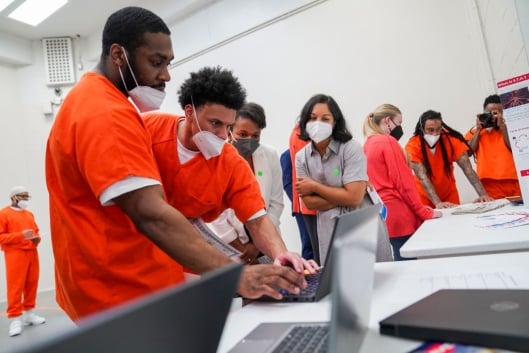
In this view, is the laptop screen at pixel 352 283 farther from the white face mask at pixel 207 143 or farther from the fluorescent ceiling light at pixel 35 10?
the fluorescent ceiling light at pixel 35 10

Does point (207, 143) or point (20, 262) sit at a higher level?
point (207, 143)

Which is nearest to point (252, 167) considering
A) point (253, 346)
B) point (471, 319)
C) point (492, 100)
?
point (253, 346)

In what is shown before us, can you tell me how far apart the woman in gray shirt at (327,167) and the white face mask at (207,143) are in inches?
27.8

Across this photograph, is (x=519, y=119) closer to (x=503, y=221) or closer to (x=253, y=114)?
(x=503, y=221)

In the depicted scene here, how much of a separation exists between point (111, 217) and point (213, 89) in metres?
0.62

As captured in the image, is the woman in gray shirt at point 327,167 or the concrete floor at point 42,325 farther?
the concrete floor at point 42,325

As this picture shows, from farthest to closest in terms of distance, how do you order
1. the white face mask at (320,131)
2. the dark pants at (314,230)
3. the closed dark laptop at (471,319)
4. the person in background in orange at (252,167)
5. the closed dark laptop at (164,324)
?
the dark pants at (314,230)
the white face mask at (320,131)
the person in background in orange at (252,167)
the closed dark laptop at (471,319)
the closed dark laptop at (164,324)

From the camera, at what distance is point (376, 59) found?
3.87 metres

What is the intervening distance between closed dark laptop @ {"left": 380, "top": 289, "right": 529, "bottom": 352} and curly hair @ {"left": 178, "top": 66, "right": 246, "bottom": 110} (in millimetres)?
927

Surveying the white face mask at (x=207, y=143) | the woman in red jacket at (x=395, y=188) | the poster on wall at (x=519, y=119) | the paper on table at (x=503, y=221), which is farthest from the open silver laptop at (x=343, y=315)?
the woman in red jacket at (x=395, y=188)

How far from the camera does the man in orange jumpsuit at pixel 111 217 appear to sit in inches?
34.5

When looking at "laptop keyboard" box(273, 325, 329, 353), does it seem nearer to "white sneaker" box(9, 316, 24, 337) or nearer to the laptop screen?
the laptop screen

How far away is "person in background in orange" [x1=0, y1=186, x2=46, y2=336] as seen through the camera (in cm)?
423

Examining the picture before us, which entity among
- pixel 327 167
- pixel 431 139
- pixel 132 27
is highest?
pixel 132 27
